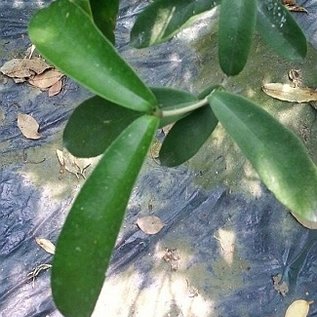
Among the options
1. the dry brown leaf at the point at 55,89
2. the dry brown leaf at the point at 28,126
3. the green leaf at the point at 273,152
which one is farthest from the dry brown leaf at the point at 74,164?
the green leaf at the point at 273,152

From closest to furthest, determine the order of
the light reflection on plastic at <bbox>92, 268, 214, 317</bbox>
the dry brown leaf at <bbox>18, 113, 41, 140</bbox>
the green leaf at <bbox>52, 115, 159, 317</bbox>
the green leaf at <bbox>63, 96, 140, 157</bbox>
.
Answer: the green leaf at <bbox>52, 115, 159, 317</bbox> → the green leaf at <bbox>63, 96, 140, 157</bbox> → the light reflection on plastic at <bbox>92, 268, 214, 317</bbox> → the dry brown leaf at <bbox>18, 113, 41, 140</bbox>

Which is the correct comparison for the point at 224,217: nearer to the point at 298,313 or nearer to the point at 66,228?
the point at 298,313

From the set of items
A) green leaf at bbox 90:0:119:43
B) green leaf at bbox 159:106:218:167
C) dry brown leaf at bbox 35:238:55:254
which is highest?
green leaf at bbox 90:0:119:43

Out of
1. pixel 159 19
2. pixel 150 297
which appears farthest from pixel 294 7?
pixel 159 19

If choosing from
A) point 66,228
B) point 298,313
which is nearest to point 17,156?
point 298,313

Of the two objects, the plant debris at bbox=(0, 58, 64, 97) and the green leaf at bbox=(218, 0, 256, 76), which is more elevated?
the green leaf at bbox=(218, 0, 256, 76)

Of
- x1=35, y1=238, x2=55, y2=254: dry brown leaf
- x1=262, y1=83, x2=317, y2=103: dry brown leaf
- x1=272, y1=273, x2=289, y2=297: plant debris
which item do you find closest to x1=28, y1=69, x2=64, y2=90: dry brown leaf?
x1=35, y1=238, x2=55, y2=254: dry brown leaf

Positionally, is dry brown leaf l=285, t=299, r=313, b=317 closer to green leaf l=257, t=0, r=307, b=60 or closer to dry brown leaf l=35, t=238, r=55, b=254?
dry brown leaf l=35, t=238, r=55, b=254

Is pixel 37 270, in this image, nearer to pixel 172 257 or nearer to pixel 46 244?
pixel 46 244
